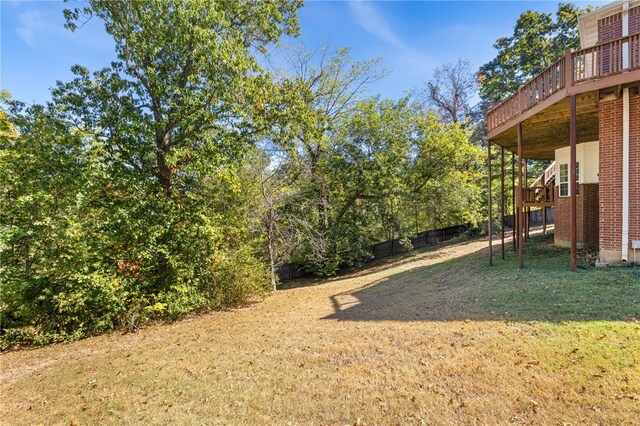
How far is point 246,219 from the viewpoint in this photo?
40.3 ft

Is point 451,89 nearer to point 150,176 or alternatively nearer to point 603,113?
point 603,113

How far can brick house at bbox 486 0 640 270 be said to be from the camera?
7.42 metres

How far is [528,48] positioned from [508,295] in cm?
2700

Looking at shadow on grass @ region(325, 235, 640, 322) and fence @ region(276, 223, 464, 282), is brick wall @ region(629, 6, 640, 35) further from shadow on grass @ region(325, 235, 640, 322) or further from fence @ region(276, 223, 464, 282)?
fence @ region(276, 223, 464, 282)

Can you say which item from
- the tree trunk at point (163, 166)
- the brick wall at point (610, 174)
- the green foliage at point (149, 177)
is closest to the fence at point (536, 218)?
the brick wall at point (610, 174)

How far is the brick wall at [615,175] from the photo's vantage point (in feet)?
25.8

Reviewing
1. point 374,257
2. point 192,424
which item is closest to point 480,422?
point 192,424

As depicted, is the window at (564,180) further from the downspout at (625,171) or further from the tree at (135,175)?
the tree at (135,175)

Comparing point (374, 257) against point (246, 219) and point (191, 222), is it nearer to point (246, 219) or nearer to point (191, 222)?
point (246, 219)

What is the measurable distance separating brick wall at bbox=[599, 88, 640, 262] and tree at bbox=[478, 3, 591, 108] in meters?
19.1

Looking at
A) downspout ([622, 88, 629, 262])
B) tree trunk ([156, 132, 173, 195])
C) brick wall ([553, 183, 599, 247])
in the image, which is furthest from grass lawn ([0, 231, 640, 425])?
tree trunk ([156, 132, 173, 195])

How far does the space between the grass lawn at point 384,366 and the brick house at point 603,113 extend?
1.54m

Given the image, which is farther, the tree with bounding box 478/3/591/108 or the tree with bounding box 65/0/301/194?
the tree with bounding box 478/3/591/108

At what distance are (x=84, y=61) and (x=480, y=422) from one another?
12873 millimetres
